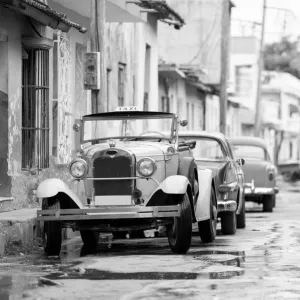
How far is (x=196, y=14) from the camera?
1676 inches

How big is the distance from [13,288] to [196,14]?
34.1 m

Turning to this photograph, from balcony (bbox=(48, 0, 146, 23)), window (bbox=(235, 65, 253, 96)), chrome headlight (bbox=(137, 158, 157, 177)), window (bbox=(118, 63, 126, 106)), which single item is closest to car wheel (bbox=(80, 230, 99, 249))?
chrome headlight (bbox=(137, 158, 157, 177))

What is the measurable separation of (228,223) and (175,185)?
4071 mm

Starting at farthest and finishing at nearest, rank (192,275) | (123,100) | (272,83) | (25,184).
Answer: (272,83)
(123,100)
(25,184)
(192,275)

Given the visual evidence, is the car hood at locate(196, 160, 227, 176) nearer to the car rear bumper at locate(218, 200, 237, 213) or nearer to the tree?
the car rear bumper at locate(218, 200, 237, 213)

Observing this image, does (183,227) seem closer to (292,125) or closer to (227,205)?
(227,205)

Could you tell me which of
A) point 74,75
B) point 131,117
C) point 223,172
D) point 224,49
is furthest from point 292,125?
point 131,117

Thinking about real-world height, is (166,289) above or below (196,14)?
below

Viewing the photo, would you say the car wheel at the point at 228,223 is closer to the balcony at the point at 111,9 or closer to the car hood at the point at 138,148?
the car hood at the point at 138,148

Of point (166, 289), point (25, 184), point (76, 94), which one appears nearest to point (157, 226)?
point (166, 289)

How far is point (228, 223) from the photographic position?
53.3 feet

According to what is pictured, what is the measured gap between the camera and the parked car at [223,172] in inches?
639

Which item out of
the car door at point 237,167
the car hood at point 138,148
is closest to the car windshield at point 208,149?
the car door at point 237,167

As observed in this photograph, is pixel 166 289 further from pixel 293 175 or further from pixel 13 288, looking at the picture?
pixel 293 175
